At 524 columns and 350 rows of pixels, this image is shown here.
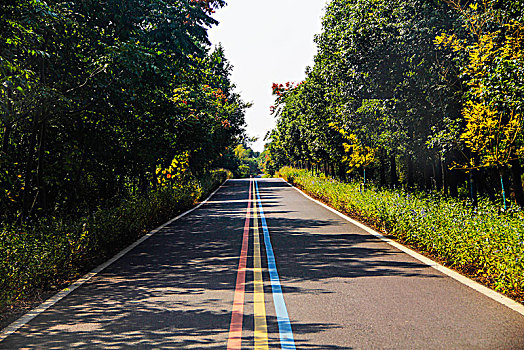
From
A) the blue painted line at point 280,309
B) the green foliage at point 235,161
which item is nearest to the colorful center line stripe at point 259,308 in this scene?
the blue painted line at point 280,309

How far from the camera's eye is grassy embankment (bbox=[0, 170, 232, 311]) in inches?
254

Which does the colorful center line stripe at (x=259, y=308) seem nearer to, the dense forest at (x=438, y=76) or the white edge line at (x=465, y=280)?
the white edge line at (x=465, y=280)

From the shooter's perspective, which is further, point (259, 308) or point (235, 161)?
point (235, 161)

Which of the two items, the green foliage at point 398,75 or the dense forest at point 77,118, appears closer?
the dense forest at point 77,118

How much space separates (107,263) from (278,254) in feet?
11.0

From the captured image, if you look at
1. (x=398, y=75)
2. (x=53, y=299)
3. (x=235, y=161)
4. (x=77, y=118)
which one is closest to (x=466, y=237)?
(x=53, y=299)

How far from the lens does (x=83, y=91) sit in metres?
9.99

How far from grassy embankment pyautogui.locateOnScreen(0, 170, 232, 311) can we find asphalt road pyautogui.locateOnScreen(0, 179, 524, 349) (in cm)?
57

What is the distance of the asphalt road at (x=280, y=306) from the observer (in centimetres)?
464

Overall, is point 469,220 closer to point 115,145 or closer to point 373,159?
point 115,145

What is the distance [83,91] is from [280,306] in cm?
674

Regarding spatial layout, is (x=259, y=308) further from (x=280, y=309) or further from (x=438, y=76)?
(x=438, y=76)

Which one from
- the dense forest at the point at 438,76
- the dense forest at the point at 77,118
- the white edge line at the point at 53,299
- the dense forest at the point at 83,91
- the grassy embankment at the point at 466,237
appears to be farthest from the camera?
the dense forest at the point at 438,76

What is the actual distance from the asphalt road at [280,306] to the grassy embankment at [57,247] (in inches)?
22.6
